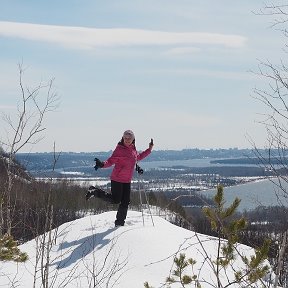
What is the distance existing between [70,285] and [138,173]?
3948 millimetres

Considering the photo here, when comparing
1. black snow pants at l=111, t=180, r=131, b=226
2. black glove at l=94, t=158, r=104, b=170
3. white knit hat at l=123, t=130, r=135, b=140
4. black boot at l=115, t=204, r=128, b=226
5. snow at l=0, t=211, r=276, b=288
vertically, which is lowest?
snow at l=0, t=211, r=276, b=288

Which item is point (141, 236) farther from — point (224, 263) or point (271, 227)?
point (224, 263)

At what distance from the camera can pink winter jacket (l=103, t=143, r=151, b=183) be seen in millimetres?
9508

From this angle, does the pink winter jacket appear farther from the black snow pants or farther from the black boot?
the black boot

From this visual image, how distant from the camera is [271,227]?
5562 mm

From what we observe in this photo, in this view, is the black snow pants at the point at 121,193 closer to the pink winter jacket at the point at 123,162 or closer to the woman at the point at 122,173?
the woman at the point at 122,173

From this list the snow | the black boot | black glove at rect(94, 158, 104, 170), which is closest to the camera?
the snow

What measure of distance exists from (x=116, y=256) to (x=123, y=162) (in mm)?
2240

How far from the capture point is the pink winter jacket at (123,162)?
31.2 feet

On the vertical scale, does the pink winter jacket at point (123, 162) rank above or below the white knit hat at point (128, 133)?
below

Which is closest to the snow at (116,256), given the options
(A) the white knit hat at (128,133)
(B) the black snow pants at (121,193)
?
(B) the black snow pants at (121,193)

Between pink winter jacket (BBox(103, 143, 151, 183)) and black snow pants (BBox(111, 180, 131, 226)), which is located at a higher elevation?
pink winter jacket (BBox(103, 143, 151, 183))

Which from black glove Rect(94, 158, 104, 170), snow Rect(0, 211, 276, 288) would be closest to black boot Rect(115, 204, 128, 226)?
snow Rect(0, 211, 276, 288)

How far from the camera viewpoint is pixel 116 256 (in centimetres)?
783
